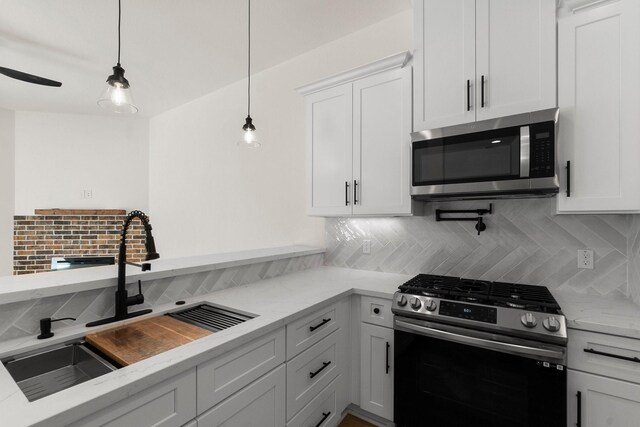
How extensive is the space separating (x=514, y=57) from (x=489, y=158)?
0.57 meters

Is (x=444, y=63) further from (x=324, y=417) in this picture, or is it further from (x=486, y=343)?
(x=324, y=417)

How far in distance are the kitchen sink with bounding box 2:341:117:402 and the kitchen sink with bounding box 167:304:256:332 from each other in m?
0.38

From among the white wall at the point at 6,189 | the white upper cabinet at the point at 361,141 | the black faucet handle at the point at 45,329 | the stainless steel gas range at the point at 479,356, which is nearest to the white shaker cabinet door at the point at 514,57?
the white upper cabinet at the point at 361,141

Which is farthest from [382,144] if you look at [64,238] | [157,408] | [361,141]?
[64,238]

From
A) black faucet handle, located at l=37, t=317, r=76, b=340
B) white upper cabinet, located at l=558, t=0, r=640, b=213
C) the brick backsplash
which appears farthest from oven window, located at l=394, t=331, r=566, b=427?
the brick backsplash

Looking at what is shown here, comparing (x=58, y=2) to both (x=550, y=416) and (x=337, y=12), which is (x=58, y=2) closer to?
(x=337, y=12)

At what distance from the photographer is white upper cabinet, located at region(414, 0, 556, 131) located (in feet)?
5.23

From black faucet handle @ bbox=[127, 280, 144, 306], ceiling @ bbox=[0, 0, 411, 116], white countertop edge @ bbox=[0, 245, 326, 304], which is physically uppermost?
ceiling @ bbox=[0, 0, 411, 116]

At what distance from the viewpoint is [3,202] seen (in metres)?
4.45

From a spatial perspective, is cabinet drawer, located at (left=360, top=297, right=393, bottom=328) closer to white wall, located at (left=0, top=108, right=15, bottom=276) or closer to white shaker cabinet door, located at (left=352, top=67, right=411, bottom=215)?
white shaker cabinet door, located at (left=352, top=67, right=411, bottom=215)

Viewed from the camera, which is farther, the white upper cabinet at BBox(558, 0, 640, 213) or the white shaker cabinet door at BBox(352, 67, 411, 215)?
the white shaker cabinet door at BBox(352, 67, 411, 215)

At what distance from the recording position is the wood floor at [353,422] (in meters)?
1.96

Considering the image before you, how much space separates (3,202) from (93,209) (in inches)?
43.3

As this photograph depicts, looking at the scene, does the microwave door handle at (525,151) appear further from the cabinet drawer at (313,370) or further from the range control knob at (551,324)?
the cabinet drawer at (313,370)
